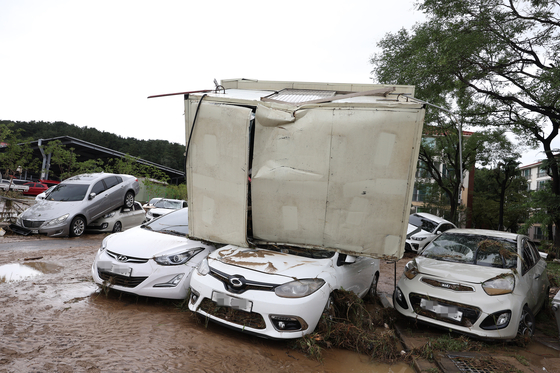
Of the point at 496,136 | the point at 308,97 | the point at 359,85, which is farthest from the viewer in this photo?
the point at 496,136

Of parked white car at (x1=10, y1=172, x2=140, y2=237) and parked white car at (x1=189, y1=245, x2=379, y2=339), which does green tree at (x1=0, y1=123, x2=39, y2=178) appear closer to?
parked white car at (x1=10, y1=172, x2=140, y2=237)

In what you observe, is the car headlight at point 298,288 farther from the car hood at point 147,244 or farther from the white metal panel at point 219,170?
the car hood at point 147,244

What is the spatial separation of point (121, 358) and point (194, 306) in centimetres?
104

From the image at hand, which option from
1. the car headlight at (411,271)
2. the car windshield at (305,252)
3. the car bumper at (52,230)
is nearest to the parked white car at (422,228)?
the car headlight at (411,271)

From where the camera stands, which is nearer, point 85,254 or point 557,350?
point 557,350

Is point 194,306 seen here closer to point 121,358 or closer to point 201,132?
point 121,358

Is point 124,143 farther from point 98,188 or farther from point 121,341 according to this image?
point 121,341

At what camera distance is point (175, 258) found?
17.2ft

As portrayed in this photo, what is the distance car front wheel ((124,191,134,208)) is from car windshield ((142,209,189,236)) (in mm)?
7094

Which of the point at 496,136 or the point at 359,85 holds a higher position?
the point at 496,136

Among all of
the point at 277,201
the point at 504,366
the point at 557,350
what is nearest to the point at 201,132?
the point at 277,201

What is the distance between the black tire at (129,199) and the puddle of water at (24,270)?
5809 mm

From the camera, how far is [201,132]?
5.14 meters

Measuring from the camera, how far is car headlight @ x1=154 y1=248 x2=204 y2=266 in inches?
202
